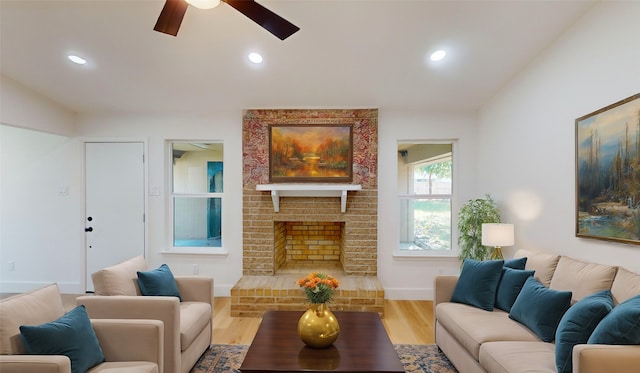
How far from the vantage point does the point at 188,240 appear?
498 centimetres

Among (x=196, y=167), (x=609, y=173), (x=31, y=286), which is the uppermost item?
(x=196, y=167)

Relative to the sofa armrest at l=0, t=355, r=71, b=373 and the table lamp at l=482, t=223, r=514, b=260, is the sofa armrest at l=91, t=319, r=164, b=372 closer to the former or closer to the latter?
the sofa armrest at l=0, t=355, r=71, b=373

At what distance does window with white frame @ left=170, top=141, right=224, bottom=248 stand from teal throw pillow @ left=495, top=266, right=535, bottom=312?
358 cm

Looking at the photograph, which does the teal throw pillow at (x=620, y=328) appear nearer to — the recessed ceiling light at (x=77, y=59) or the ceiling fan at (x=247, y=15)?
the ceiling fan at (x=247, y=15)

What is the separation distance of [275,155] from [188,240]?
5.85 ft

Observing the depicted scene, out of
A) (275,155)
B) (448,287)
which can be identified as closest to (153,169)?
(275,155)

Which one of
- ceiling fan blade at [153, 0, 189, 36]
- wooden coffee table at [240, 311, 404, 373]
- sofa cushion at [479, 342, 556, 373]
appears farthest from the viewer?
ceiling fan blade at [153, 0, 189, 36]

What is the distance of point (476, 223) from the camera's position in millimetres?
4066

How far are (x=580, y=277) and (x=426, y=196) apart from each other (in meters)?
2.51

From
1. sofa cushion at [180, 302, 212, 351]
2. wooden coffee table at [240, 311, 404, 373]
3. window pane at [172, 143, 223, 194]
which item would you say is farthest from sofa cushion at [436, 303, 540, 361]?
window pane at [172, 143, 223, 194]

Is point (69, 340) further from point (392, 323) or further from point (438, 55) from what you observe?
point (438, 55)

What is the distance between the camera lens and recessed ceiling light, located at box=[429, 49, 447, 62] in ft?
11.2

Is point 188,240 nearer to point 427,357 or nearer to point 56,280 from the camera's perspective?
point 56,280

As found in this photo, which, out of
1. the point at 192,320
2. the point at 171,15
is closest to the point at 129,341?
the point at 192,320
